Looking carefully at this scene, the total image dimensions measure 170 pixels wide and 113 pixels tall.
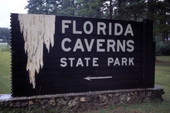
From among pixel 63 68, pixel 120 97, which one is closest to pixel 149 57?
pixel 120 97

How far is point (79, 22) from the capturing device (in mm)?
7887

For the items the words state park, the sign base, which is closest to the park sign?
the words state park

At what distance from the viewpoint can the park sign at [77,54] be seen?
284 inches

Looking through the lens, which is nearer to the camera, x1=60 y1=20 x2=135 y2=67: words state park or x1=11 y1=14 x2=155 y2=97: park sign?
x1=11 y1=14 x2=155 y2=97: park sign

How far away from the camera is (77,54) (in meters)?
7.86

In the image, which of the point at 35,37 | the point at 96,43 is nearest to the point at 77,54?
Result: the point at 96,43

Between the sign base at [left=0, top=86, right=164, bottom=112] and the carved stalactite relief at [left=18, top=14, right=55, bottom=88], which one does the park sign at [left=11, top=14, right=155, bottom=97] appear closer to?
the carved stalactite relief at [left=18, top=14, right=55, bottom=88]

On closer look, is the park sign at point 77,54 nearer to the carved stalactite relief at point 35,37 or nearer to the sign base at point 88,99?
the carved stalactite relief at point 35,37

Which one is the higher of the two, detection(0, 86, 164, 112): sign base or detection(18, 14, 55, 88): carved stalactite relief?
→ detection(18, 14, 55, 88): carved stalactite relief

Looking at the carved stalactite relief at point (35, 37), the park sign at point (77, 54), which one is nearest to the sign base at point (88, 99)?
the park sign at point (77, 54)

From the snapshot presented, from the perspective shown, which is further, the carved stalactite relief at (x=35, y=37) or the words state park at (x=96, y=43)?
the words state park at (x=96, y=43)

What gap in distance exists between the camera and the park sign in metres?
7.21

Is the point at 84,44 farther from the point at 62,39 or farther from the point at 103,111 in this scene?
the point at 103,111

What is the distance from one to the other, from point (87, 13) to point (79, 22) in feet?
85.8
